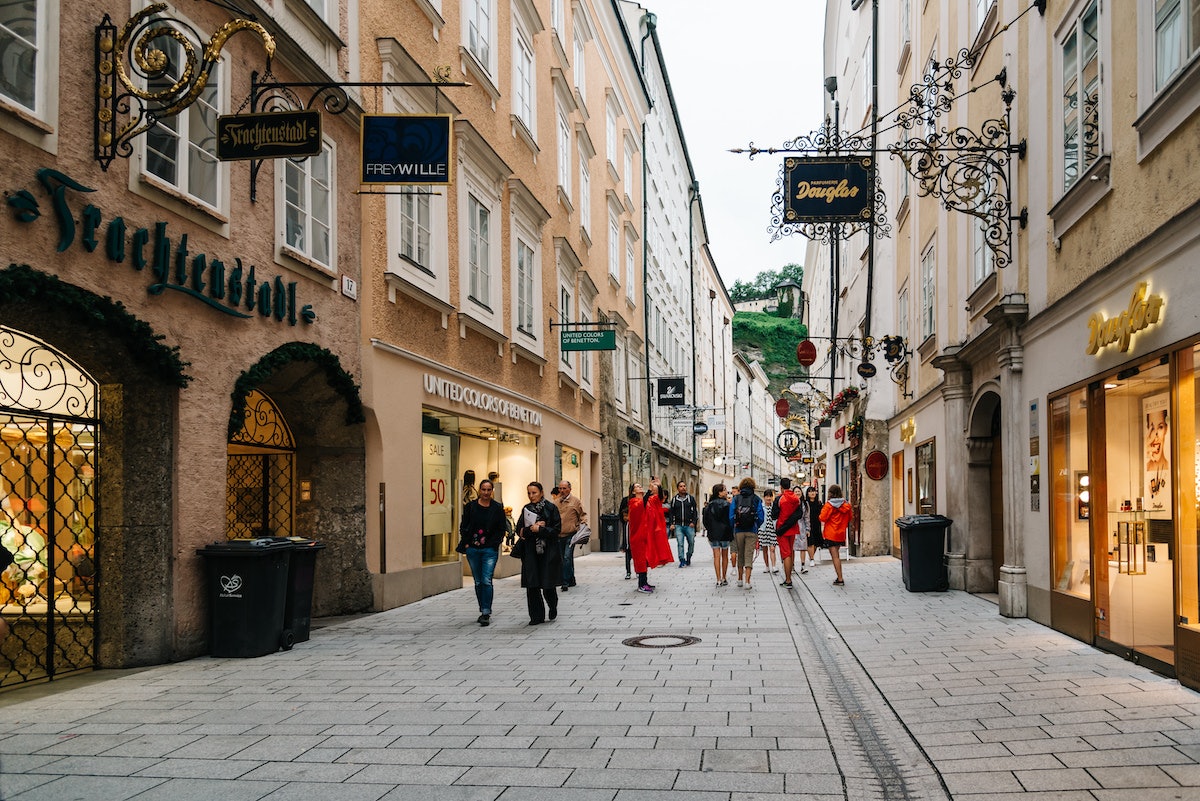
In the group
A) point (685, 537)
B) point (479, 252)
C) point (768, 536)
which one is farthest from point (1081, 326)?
point (685, 537)

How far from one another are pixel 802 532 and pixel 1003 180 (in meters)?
9.85

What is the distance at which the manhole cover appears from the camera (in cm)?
1074

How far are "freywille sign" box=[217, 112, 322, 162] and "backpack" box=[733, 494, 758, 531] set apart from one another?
32.9 feet

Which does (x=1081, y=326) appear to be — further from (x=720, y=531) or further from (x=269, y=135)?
(x=720, y=531)

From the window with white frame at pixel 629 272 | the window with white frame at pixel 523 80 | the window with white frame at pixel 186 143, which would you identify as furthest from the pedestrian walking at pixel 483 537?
the window with white frame at pixel 629 272

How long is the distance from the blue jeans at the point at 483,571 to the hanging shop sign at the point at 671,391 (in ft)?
76.5

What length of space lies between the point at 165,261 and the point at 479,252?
962cm

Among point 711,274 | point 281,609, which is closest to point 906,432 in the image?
point 281,609

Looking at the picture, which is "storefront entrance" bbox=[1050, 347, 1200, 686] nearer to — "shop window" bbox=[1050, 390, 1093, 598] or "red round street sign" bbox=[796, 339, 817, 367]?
"shop window" bbox=[1050, 390, 1093, 598]

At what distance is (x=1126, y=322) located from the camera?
349 inches

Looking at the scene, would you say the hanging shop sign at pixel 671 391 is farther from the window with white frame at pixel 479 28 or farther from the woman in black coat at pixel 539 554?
the woman in black coat at pixel 539 554

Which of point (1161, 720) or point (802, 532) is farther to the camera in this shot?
point (802, 532)

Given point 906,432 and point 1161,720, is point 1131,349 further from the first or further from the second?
point 906,432

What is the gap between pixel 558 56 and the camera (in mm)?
26016
